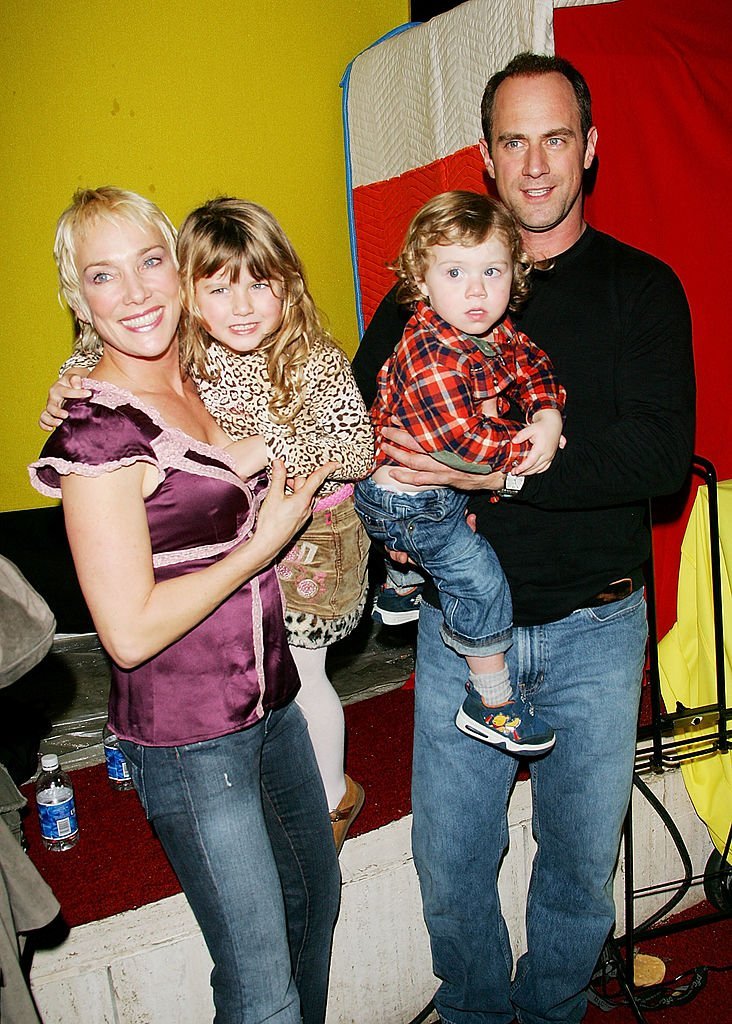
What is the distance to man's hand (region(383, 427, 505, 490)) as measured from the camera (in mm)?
1672

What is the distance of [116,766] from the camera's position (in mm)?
2613

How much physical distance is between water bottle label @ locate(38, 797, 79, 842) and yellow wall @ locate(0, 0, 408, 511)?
158 cm

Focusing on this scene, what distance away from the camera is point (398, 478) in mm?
1730

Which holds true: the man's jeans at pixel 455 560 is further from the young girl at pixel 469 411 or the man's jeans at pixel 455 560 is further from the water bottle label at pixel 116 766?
the water bottle label at pixel 116 766

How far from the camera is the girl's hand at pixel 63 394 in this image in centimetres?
140

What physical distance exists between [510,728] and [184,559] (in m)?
0.70

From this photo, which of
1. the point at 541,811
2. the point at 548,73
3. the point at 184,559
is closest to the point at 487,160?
the point at 548,73

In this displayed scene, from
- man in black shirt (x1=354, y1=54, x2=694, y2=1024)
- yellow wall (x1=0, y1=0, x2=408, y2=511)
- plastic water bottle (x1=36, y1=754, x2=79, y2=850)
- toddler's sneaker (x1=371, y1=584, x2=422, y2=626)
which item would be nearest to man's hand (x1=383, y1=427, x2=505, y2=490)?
man in black shirt (x1=354, y1=54, x2=694, y2=1024)

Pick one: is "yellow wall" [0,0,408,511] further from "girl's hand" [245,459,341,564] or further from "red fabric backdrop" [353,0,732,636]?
"girl's hand" [245,459,341,564]

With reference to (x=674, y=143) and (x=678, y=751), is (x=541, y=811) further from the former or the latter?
(x=674, y=143)

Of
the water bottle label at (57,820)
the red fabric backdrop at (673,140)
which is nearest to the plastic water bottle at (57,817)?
the water bottle label at (57,820)

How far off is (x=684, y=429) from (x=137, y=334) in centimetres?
100

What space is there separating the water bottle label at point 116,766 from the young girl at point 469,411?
4.15 ft

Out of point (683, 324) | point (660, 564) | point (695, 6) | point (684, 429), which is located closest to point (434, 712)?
point (684, 429)
